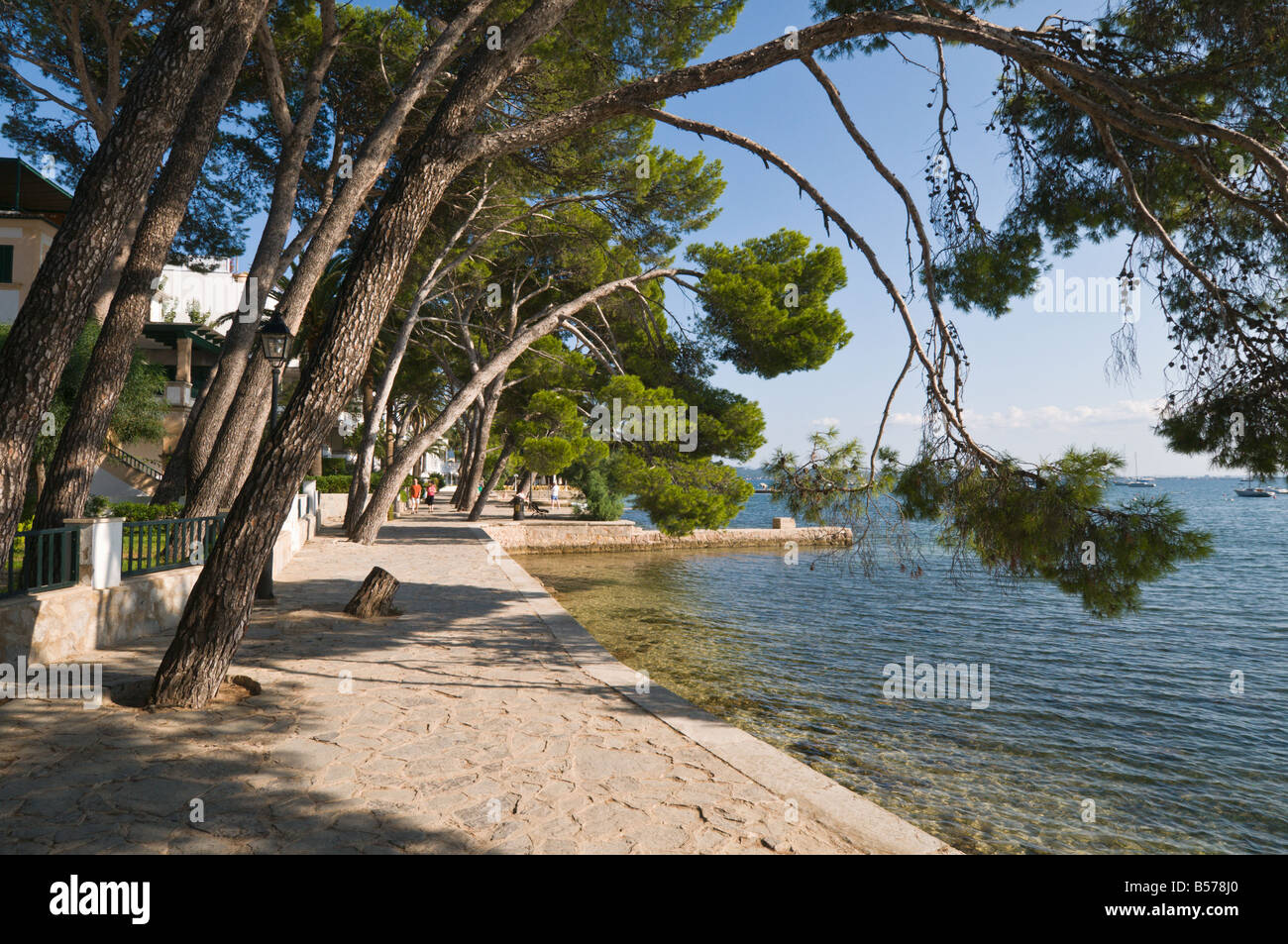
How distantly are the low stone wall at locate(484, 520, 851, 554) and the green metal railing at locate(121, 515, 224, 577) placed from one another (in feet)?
42.8

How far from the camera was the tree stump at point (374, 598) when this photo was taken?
359 inches

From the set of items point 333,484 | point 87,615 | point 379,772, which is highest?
point 333,484

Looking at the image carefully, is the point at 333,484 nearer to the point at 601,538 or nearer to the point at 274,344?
the point at 601,538

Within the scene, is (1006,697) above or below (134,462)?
below

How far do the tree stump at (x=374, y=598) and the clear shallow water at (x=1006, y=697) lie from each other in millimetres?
3278

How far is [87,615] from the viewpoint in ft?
22.1

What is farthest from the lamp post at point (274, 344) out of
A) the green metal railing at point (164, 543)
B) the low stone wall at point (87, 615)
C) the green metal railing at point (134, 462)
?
the green metal railing at point (134, 462)

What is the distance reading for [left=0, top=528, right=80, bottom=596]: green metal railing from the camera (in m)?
6.23

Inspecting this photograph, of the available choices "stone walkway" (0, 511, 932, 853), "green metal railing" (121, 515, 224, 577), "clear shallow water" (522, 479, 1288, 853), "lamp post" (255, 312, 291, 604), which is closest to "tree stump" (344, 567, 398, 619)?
"lamp post" (255, 312, 291, 604)

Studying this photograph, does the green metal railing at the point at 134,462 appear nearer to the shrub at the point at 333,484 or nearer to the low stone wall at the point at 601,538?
the shrub at the point at 333,484

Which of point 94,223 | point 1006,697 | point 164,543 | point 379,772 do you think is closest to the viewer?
point 379,772

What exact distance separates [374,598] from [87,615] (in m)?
3.02

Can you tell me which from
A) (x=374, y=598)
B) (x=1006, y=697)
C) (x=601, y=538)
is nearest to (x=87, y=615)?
(x=374, y=598)
